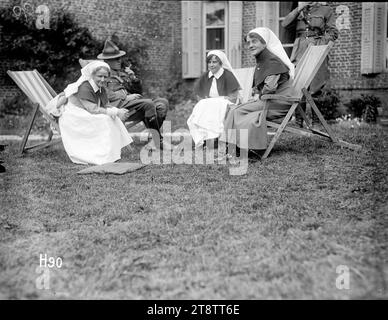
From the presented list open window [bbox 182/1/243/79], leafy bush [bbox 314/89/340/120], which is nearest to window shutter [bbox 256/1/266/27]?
open window [bbox 182/1/243/79]

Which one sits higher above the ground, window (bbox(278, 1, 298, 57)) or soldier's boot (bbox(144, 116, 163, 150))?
window (bbox(278, 1, 298, 57))

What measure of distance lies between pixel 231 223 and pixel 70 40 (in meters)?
9.10

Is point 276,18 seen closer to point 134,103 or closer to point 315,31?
point 315,31

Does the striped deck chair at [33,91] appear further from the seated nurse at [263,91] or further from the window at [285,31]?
the window at [285,31]

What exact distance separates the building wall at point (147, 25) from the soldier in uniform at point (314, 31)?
→ 5.16m

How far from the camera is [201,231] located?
2.90m

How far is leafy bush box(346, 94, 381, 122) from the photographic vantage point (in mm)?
9117

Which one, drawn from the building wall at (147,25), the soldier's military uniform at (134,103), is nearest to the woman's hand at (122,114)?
the soldier's military uniform at (134,103)

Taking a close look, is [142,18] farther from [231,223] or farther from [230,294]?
[230,294]

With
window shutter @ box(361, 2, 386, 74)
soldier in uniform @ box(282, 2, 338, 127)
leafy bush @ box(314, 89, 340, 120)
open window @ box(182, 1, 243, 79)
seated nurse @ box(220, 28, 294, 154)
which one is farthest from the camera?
open window @ box(182, 1, 243, 79)

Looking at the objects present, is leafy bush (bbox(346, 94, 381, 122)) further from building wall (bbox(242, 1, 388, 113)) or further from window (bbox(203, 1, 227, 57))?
window (bbox(203, 1, 227, 57))

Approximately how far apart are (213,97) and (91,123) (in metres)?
1.75
